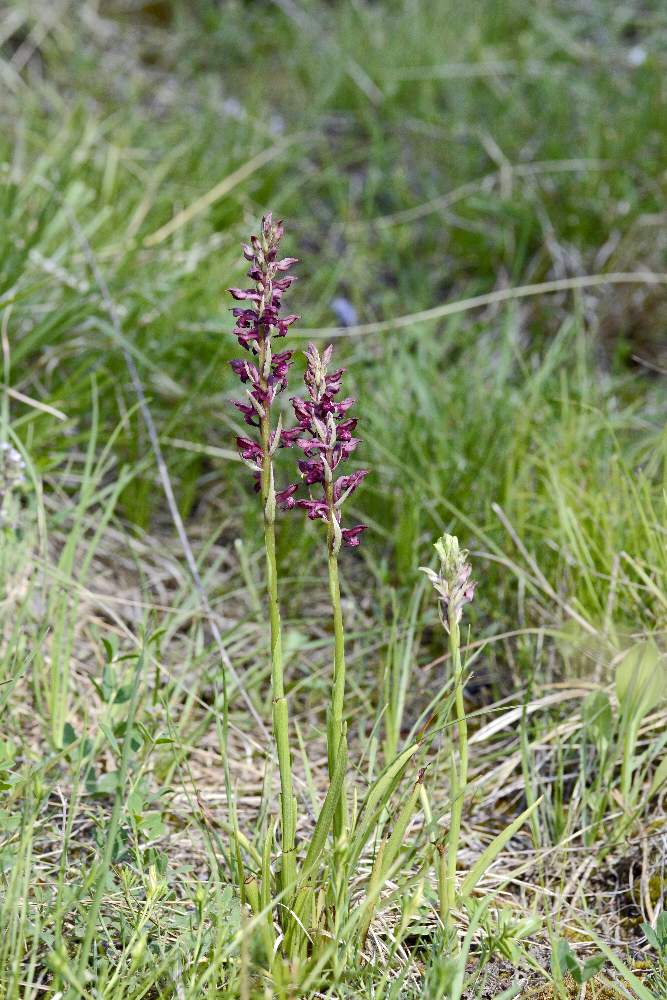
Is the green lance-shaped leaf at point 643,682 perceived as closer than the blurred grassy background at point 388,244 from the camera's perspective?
Yes

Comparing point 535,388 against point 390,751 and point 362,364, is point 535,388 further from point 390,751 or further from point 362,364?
point 390,751

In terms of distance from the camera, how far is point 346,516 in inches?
105

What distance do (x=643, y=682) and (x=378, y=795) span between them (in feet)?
2.11

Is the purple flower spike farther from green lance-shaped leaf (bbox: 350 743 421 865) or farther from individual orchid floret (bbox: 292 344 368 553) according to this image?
green lance-shaped leaf (bbox: 350 743 421 865)

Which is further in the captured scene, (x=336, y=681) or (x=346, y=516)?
(x=346, y=516)

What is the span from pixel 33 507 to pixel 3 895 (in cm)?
104

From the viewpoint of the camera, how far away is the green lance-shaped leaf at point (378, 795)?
1.41 metres

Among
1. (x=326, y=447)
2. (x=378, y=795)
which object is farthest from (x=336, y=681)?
(x=326, y=447)

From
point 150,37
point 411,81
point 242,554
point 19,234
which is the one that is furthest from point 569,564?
point 150,37

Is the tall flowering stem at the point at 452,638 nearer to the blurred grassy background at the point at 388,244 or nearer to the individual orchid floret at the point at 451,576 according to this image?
the individual orchid floret at the point at 451,576

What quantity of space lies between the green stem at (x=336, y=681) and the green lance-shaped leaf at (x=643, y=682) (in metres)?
0.65

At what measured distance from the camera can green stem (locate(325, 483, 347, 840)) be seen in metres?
1.33

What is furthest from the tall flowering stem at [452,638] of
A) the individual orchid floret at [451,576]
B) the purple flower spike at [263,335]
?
the purple flower spike at [263,335]

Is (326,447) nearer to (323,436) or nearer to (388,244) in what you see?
(323,436)
